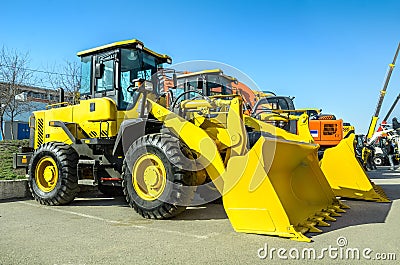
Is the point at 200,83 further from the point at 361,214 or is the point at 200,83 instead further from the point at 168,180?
the point at 361,214

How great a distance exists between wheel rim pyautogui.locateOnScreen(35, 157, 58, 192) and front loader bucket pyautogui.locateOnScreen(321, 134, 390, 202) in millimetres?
5878

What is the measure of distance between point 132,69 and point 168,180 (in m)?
3.07

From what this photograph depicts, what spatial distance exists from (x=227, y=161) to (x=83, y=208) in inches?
141

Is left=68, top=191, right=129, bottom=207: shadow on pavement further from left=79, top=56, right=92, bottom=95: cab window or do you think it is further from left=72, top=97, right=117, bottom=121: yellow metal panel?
left=79, top=56, right=92, bottom=95: cab window

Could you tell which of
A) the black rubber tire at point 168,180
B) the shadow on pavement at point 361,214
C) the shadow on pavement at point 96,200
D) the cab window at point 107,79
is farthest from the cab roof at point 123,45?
the shadow on pavement at point 361,214

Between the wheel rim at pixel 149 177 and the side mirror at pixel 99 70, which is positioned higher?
the side mirror at pixel 99 70

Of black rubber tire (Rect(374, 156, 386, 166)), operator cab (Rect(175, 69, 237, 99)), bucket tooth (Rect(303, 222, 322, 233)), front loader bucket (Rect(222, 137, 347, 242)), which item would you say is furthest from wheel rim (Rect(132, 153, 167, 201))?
black rubber tire (Rect(374, 156, 386, 166))

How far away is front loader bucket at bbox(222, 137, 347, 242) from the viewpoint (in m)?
4.66

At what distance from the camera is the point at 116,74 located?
24.3ft

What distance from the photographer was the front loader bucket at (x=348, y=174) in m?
7.83

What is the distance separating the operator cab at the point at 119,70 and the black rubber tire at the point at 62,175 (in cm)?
132

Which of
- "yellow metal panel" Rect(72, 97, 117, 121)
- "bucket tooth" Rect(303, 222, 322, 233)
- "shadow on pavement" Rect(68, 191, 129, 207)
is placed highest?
"yellow metal panel" Rect(72, 97, 117, 121)

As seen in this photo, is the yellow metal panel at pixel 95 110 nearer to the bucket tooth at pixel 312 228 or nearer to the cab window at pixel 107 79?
the cab window at pixel 107 79

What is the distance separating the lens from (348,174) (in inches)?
314
